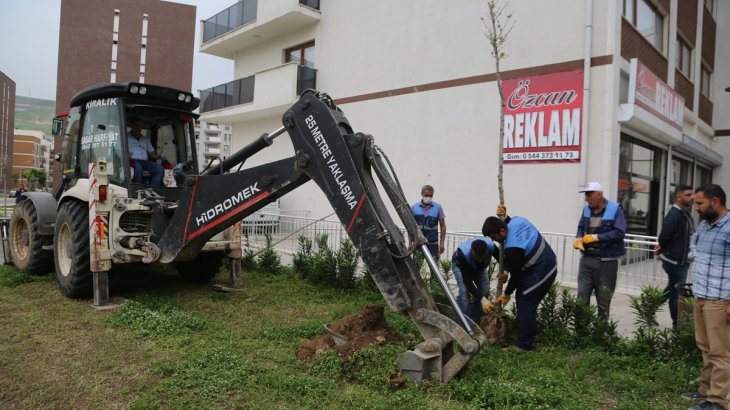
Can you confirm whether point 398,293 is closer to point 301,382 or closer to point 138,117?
point 301,382

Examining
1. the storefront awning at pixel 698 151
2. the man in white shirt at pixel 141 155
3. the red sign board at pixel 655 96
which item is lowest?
the man in white shirt at pixel 141 155

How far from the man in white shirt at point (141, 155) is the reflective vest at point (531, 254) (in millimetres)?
4805

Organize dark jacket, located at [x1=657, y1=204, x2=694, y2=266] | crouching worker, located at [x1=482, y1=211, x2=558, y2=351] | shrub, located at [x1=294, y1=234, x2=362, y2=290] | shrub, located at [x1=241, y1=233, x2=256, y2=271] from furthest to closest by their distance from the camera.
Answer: shrub, located at [x1=241, y1=233, x2=256, y2=271] < shrub, located at [x1=294, y1=234, x2=362, y2=290] < dark jacket, located at [x1=657, y1=204, x2=694, y2=266] < crouching worker, located at [x1=482, y1=211, x2=558, y2=351]

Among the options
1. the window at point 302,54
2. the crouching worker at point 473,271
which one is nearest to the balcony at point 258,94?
the window at point 302,54

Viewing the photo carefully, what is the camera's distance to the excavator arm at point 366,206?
3902mm

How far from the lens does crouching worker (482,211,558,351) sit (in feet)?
16.1

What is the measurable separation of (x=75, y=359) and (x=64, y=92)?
59687 mm

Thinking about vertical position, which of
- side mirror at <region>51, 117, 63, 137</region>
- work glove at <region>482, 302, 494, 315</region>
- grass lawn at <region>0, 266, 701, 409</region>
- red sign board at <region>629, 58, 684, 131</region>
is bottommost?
grass lawn at <region>0, 266, 701, 409</region>

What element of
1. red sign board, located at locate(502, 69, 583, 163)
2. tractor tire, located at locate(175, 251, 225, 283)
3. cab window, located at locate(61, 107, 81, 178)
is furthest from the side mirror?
red sign board, located at locate(502, 69, 583, 163)

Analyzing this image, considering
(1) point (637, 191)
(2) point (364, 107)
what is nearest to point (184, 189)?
(2) point (364, 107)

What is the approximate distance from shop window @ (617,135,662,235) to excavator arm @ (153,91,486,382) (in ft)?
28.2

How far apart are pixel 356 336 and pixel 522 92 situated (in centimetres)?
833

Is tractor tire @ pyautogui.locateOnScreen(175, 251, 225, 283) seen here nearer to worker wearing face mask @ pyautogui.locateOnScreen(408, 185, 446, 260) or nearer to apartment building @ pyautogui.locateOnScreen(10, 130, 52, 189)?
worker wearing face mask @ pyautogui.locateOnScreen(408, 185, 446, 260)

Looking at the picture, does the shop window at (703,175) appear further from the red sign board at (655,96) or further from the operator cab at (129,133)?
the operator cab at (129,133)
